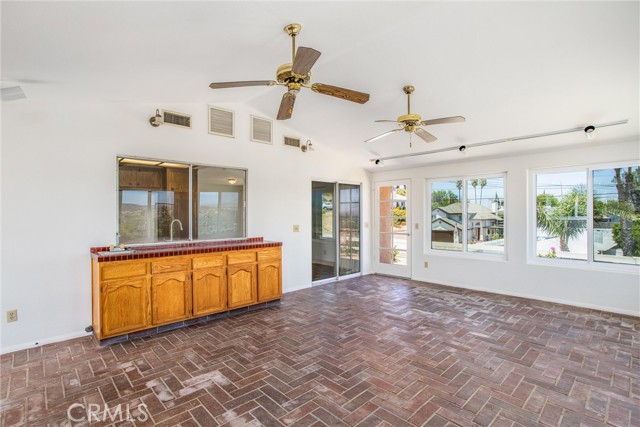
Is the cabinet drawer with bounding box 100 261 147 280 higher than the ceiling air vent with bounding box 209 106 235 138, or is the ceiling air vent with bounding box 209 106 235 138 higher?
the ceiling air vent with bounding box 209 106 235 138

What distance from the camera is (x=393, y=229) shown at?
263 inches

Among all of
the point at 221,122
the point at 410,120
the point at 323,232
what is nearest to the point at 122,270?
the point at 221,122

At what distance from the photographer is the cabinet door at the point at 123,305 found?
10.5 feet

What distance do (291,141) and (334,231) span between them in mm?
1986

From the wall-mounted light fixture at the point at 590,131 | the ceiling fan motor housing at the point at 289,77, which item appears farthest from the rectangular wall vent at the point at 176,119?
the wall-mounted light fixture at the point at 590,131

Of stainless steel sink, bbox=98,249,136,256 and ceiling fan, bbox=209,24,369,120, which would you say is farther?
stainless steel sink, bbox=98,249,136,256

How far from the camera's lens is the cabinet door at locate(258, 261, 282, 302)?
4.45 meters

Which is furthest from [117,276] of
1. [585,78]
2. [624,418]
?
[585,78]

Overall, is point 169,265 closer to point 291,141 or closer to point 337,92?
point 337,92

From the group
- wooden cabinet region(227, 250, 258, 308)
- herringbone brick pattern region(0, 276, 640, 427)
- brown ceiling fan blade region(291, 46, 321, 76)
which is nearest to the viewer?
brown ceiling fan blade region(291, 46, 321, 76)

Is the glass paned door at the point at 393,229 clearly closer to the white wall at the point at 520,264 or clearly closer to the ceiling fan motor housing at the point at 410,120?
the white wall at the point at 520,264

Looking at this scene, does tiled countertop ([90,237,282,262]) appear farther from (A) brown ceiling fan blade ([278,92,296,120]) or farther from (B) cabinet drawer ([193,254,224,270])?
(A) brown ceiling fan blade ([278,92,296,120])

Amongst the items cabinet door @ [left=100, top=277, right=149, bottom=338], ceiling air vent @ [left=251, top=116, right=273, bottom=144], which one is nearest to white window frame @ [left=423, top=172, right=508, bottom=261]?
ceiling air vent @ [left=251, top=116, right=273, bottom=144]

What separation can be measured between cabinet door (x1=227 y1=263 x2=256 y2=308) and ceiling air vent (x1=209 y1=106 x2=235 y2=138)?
78.0 inches
